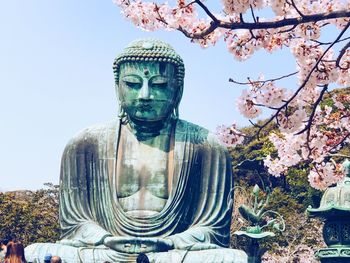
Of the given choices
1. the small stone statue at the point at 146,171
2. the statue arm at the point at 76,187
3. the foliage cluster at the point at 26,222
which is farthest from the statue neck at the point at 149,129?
the foliage cluster at the point at 26,222

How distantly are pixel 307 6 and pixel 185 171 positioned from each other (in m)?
4.98

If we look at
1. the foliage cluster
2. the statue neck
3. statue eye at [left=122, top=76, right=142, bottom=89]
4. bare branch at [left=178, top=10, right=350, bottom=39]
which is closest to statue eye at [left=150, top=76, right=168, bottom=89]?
A: statue eye at [left=122, top=76, right=142, bottom=89]

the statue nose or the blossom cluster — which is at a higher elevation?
the statue nose

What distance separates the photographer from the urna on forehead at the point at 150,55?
12234 mm

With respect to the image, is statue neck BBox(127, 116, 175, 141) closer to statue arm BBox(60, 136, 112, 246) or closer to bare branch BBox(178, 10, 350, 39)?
statue arm BBox(60, 136, 112, 246)

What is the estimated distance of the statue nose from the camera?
12.0m

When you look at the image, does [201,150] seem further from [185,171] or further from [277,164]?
[277,164]

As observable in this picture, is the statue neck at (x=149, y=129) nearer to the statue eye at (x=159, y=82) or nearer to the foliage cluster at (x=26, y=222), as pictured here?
the statue eye at (x=159, y=82)

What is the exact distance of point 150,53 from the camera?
12250mm

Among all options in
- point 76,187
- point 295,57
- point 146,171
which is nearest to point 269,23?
point 295,57

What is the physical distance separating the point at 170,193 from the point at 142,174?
0.46 metres

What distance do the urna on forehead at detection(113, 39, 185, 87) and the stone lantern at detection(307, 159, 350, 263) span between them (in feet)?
8.29

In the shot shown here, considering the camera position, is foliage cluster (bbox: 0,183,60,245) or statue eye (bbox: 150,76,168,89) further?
foliage cluster (bbox: 0,183,60,245)

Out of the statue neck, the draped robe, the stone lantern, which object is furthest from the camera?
the statue neck
